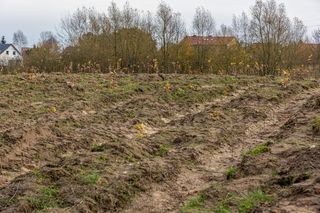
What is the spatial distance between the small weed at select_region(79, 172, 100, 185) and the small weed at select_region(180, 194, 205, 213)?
4.53ft

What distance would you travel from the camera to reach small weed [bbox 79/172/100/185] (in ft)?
22.0

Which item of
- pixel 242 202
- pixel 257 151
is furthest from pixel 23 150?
pixel 242 202

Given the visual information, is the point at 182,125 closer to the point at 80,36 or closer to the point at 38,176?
the point at 38,176

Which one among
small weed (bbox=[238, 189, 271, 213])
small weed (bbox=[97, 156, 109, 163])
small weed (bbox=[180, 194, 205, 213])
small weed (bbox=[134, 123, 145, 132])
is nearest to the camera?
small weed (bbox=[238, 189, 271, 213])

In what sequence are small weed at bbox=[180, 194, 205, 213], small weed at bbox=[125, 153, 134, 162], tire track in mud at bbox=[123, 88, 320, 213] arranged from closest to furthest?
small weed at bbox=[180, 194, 205, 213] → tire track in mud at bbox=[123, 88, 320, 213] → small weed at bbox=[125, 153, 134, 162]

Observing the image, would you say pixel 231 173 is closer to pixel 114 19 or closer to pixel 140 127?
pixel 140 127

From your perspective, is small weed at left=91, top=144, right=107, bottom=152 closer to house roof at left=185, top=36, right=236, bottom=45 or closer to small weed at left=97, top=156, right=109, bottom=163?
small weed at left=97, top=156, right=109, bottom=163

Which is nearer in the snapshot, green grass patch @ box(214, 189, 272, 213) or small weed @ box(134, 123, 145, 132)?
green grass patch @ box(214, 189, 272, 213)

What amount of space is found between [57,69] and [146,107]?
1780cm

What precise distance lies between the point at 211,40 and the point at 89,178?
25.6 meters

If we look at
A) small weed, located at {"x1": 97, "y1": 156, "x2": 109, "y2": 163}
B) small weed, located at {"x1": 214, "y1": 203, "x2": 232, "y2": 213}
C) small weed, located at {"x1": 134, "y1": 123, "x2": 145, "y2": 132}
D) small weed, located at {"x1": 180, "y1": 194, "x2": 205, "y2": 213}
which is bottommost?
small weed, located at {"x1": 180, "y1": 194, "x2": 205, "y2": 213}

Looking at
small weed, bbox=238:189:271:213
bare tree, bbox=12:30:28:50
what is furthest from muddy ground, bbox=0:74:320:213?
bare tree, bbox=12:30:28:50

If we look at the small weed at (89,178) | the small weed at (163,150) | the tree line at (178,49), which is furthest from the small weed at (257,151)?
the tree line at (178,49)

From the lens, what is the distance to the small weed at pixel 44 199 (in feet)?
19.8
